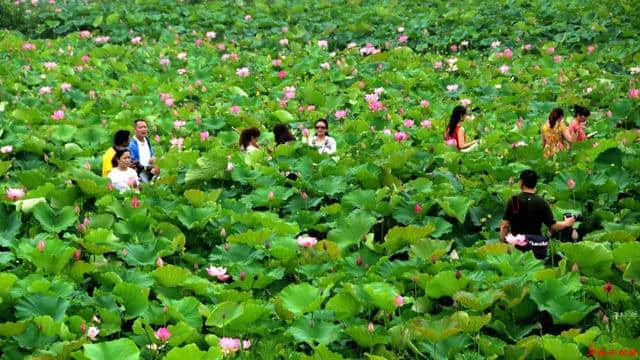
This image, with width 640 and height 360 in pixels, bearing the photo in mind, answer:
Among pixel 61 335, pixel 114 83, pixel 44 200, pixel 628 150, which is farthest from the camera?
pixel 114 83

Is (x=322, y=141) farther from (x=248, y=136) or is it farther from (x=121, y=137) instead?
(x=121, y=137)

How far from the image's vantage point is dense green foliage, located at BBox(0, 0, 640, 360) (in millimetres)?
4297

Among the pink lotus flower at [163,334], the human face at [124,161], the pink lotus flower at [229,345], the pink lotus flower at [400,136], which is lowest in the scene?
the pink lotus flower at [400,136]

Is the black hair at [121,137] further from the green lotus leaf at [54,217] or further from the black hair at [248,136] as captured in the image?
the black hair at [248,136]

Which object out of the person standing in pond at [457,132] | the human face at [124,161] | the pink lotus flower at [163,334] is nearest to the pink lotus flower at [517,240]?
the pink lotus flower at [163,334]

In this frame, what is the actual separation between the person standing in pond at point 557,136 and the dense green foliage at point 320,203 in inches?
7.4

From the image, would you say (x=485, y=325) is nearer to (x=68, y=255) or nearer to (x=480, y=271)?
(x=480, y=271)

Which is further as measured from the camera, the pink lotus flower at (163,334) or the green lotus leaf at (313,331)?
the green lotus leaf at (313,331)

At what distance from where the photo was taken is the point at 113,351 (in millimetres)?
3805

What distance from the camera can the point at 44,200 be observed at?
18.9ft

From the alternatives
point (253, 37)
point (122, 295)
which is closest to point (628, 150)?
point (122, 295)

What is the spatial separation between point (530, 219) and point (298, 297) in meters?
1.73

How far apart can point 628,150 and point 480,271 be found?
2707 mm

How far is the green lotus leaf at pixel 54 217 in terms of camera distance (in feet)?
18.0
